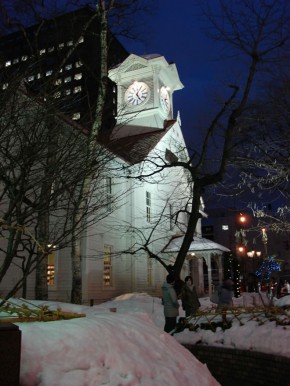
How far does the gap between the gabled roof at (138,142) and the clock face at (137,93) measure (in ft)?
6.56

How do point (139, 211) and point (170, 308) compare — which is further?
point (139, 211)

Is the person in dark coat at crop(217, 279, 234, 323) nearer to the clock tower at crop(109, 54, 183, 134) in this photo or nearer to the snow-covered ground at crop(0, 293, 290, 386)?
the snow-covered ground at crop(0, 293, 290, 386)

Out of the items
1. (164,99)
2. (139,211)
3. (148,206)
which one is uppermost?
(164,99)

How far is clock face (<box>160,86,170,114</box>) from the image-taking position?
31756 millimetres

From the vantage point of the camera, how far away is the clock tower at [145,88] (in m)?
30.7

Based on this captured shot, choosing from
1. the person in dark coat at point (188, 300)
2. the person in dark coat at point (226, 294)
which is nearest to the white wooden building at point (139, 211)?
the person in dark coat at point (226, 294)

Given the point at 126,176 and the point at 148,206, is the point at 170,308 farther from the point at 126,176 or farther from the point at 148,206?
the point at 148,206

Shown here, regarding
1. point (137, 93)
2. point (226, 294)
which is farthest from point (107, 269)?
point (137, 93)

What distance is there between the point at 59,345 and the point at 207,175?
14.4 metres

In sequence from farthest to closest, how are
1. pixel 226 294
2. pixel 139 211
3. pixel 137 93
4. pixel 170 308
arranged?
1. pixel 137 93
2. pixel 139 211
3. pixel 226 294
4. pixel 170 308

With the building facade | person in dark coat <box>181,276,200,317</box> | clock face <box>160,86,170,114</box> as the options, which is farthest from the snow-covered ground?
clock face <box>160,86,170,114</box>

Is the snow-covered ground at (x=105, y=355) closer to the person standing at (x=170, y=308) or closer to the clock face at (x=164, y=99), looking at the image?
the person standing at (x=170, y=308)

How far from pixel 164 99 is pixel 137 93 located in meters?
2.19

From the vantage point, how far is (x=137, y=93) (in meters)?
31.5
